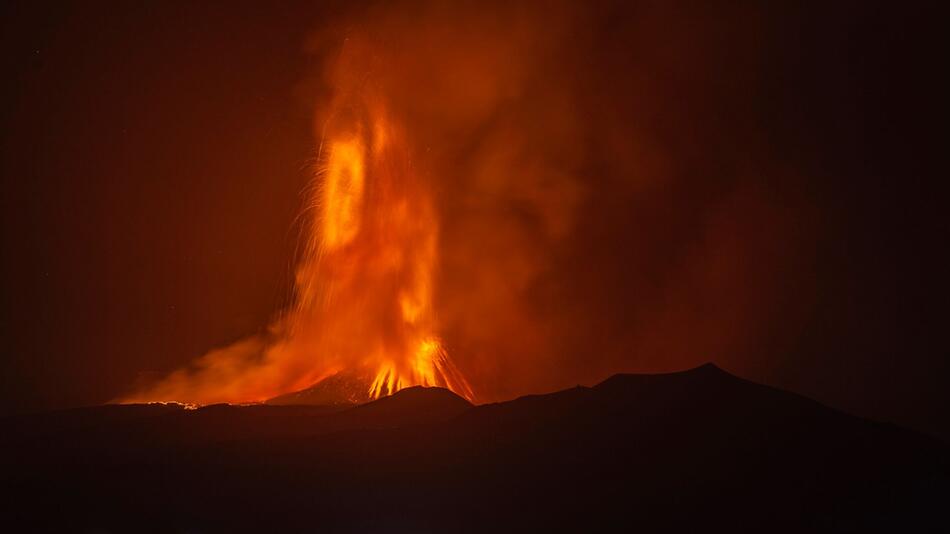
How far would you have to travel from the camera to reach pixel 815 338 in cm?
2553

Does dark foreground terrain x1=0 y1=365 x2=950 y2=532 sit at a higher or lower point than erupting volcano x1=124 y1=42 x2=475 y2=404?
lower

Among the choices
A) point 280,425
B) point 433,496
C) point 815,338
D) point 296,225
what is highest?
point 296,225

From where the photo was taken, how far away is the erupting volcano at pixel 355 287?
2347 cm

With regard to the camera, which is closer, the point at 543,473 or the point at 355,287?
the point at 543,473

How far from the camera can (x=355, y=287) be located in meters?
24.6

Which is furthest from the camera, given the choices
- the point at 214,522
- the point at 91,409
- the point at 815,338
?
the point at 815,338

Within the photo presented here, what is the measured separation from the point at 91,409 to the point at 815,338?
18.5 metres

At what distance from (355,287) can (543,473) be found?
41.7ft

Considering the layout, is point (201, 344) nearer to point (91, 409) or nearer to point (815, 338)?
point (91, 409)

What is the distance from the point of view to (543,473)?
12781mm

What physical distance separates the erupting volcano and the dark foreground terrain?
7.23 m

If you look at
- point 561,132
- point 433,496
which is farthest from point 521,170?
point 433,496

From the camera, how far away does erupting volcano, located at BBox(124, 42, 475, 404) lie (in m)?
23.5

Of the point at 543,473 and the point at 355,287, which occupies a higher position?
the point at 355,287
